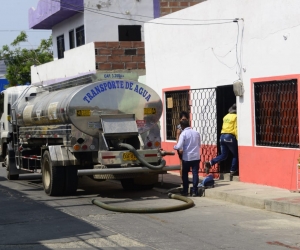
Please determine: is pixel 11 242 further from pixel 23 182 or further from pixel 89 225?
pixel 23 182

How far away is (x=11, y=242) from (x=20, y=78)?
105 feet

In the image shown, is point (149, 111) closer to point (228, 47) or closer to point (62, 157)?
point (62, 157)

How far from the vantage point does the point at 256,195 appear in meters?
12.4

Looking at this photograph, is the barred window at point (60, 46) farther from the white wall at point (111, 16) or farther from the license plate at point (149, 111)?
the license plate at point (149, 111)

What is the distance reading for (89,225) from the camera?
33.4 ft

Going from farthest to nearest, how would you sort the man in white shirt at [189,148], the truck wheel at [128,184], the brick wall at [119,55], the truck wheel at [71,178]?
the brick wall at [119,55]
the truck wheel at [128,184]
the truck wheel at [71,178]
the man in white shirt at [189,148]

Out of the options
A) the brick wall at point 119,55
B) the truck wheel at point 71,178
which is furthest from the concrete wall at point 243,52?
the truck wheel at point 71,178

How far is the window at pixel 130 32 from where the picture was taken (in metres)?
26.1

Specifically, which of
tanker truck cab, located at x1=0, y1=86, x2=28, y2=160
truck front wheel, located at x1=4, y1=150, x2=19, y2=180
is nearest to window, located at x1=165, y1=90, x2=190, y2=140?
tanker truck cab, located at x1=0, y1=86, x2=28, y2=160

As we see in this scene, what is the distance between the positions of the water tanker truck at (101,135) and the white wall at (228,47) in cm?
221

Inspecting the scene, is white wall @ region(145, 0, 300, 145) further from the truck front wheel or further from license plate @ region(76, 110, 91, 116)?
the truck front wheel

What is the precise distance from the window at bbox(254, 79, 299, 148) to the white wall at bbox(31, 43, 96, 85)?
27.1 feet

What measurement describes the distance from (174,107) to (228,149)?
338 centimetres

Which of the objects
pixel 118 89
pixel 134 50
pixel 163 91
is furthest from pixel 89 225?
pixel 134 50
